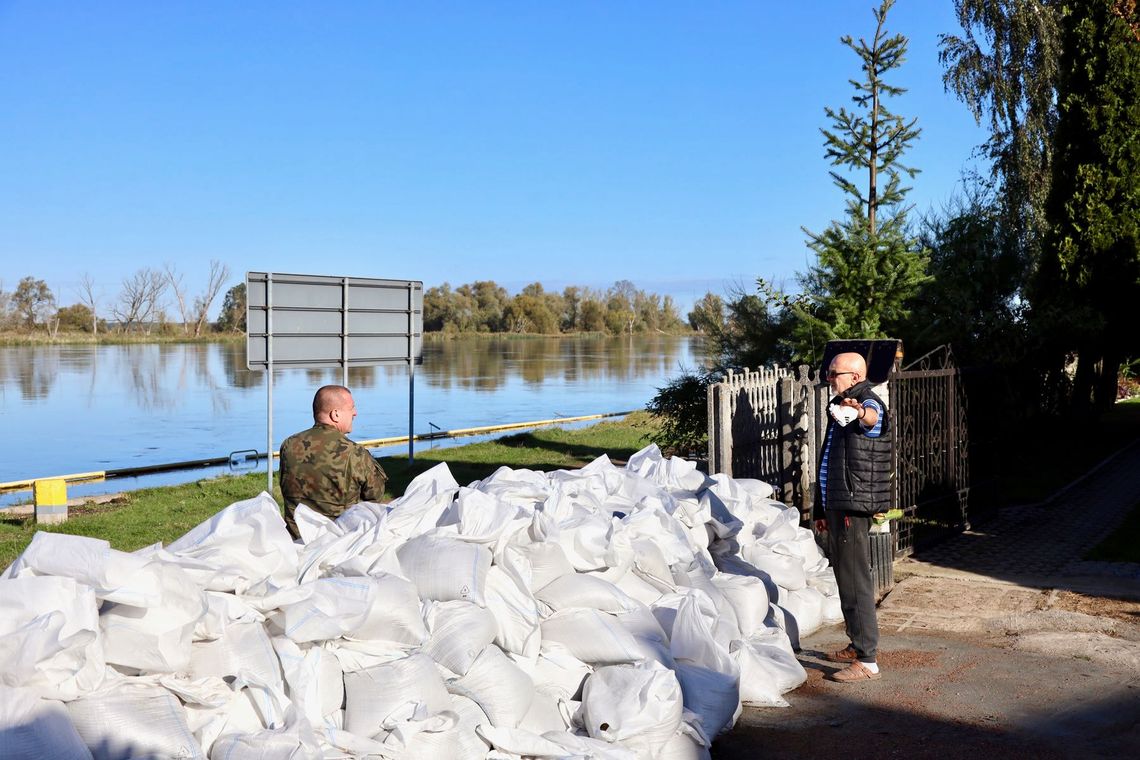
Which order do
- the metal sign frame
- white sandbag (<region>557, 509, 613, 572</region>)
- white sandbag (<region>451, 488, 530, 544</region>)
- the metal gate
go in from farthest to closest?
the metal sign frame → the metal gate → white sandbag (<region>557, 509, 613, 572</region>) → white sandbag (<region>451, 488, 530, 544</region>)

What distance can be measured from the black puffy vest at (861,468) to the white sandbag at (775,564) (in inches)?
34.6

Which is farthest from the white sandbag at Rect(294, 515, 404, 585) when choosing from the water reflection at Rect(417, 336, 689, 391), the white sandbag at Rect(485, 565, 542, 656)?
the water reflection at Rect(417, 336, 689, 391)

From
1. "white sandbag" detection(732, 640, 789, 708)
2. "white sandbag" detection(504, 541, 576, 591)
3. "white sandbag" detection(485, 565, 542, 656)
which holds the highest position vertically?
"white sandbag" detection(504, 541, 576, 591)

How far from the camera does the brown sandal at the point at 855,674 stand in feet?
18.8

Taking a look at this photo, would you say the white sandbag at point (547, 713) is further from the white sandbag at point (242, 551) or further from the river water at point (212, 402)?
the river water at point (212, 402)

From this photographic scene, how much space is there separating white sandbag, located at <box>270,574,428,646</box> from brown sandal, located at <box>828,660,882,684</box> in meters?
2.65

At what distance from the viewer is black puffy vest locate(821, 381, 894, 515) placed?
5711 millimetres

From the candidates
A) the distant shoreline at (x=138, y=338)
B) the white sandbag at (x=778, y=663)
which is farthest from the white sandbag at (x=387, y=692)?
the distant shoreline at (x=138, y=338)

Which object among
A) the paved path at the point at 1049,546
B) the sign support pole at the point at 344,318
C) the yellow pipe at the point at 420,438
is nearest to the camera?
the paved path at the point at 1049,546

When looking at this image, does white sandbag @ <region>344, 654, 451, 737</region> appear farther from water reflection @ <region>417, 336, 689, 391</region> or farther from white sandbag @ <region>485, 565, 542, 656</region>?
water reflection @ <region>417, 336, 689, 391</region>

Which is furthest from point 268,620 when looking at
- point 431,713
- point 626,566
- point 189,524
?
point 189,524

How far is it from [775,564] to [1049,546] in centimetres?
453

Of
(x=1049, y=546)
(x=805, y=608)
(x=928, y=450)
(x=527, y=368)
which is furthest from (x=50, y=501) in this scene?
(x=527, y=368)

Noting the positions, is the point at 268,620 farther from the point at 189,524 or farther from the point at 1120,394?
the point at 1120,394
